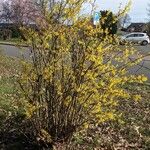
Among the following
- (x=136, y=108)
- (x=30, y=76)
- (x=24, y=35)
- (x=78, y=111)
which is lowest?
(x=136, y=108)

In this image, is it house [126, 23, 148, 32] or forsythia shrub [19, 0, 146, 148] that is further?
house [126, 23, 148, 32]

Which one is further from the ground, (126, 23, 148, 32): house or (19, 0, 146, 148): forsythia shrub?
(19, 0, 146, 148): forsythia shrub

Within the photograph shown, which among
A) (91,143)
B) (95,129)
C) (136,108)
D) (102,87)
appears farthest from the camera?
(136,108)

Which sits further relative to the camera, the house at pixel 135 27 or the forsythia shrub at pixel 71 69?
the house at pixel 135 27

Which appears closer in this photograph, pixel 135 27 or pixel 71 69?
pixel 71 69

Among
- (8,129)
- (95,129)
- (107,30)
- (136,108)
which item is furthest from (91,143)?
(136,108)

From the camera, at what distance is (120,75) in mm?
6590

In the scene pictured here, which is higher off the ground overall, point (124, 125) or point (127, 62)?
point (127, 62)

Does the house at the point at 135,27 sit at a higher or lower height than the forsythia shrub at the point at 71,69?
lower

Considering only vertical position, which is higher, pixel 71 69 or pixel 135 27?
pixel 71 69

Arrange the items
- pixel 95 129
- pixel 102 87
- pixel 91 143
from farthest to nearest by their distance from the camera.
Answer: pixel 95 129 < pixel 91 143 < pixel 102 87

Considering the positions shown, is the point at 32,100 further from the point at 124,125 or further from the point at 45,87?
the point at 124,125

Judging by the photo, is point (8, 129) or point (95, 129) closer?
point (8, 129)

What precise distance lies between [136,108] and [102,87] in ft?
14.1
